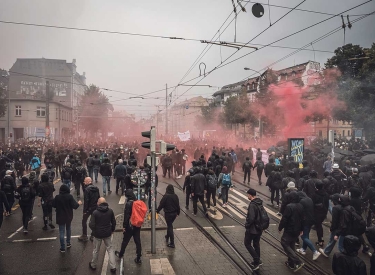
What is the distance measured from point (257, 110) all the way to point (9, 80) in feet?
160

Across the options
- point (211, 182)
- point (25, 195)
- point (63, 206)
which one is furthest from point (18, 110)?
point (63, 206)

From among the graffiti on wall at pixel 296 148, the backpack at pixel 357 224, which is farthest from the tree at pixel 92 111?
the backpack at pixel 357 224

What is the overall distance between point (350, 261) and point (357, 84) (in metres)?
24.6

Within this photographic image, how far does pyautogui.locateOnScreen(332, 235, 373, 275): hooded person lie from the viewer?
12.8 feet

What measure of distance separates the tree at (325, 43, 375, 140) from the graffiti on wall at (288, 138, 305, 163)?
11.2 metres

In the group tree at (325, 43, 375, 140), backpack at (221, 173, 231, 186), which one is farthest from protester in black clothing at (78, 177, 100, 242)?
tree at (325, 43, 375, 140)

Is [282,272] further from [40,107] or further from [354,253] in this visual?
[40,107]

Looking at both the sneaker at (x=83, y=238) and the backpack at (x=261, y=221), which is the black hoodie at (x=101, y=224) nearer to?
the sneaker at (x=83, y=238)

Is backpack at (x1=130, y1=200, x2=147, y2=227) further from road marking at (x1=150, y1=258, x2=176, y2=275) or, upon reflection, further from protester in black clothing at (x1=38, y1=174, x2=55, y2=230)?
protester in black clothing at (x1=38, y1=174, x2=55, y2=230)

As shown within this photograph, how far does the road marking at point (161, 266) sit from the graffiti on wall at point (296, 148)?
1048 cm

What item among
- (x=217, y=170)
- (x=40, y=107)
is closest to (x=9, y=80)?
(x=40, y=107)

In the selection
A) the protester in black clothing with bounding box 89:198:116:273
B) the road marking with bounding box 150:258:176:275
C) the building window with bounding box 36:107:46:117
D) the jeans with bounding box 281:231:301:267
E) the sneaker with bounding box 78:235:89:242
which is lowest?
the road marking with bounding box 150:258:176:275

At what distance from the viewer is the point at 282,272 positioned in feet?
20.6

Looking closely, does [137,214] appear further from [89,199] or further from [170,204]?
[89,199]
